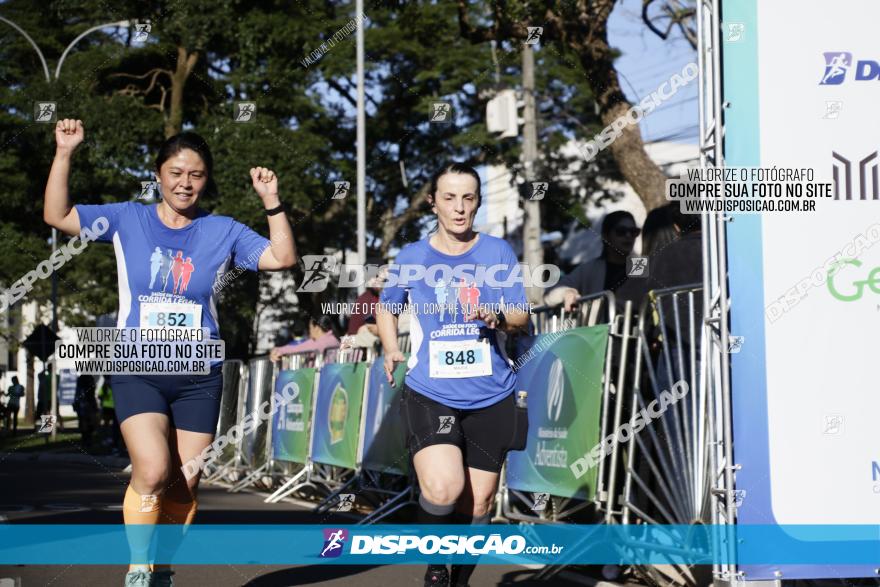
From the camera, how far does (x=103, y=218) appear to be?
5812 millimetres

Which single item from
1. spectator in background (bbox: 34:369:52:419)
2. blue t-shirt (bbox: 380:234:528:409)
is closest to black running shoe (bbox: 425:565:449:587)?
blue t-shirt (bbox: 380:234:528:409)

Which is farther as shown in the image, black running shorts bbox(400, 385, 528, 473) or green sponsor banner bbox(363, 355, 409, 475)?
green sponsor banner bbox(363, 355, 409, 475)

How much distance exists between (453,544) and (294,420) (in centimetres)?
854

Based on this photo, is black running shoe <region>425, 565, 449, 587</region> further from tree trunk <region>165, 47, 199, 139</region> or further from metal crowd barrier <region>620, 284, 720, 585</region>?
tree trunk <region>165, 47, 199, 139</region>

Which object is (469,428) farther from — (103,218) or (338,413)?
(338,413)

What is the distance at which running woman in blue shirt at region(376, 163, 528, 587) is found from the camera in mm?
5758

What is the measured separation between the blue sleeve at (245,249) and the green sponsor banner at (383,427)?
14.5 ft

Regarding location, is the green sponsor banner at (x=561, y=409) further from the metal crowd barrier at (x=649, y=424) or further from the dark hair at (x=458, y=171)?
the dark hair at (x=458, y=171)

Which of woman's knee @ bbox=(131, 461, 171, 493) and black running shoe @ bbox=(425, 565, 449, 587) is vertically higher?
woman's knee @ bbox=(131, 461, 171, 493)

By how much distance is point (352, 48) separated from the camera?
29719mm

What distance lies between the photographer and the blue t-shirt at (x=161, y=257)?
573 cm

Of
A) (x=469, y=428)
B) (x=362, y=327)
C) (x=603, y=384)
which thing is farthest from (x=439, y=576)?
(x=362, y=327)

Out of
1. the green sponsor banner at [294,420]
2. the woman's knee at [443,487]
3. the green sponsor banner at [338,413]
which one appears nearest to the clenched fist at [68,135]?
the woman's knee at [443,487]

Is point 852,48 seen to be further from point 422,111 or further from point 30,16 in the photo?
point 30,16
